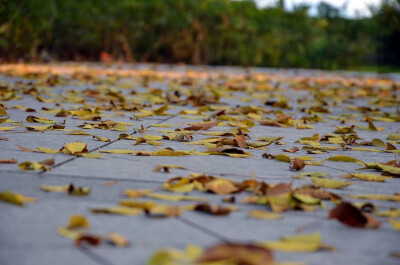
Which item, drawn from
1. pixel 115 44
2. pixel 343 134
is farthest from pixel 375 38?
pixel 343 134

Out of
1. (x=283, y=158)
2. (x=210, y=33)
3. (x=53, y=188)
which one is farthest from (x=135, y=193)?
(x=210, y=33)

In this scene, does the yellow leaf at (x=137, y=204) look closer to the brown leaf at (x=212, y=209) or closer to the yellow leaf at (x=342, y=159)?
the brown leaf at (x=212, y=209)

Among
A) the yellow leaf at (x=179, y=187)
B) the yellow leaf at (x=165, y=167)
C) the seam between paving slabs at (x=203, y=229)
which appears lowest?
the yellow leaf at (x=165, y=167)

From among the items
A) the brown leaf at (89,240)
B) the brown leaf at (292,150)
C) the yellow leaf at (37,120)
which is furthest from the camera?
the yellow leaf at (37,120)

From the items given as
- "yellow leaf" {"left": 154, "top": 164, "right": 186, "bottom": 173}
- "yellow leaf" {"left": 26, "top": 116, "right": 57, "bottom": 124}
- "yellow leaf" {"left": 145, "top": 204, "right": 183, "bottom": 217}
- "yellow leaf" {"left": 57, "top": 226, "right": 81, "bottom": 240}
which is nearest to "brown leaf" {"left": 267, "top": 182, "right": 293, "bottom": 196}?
"yellow leaf" {"left": 145, "top": 204, "right": 183, "bottom": 217}

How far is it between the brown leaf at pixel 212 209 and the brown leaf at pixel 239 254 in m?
0.36

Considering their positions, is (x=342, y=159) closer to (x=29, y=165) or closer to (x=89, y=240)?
(x=29, y=165)

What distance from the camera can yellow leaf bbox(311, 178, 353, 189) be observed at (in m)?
2.17

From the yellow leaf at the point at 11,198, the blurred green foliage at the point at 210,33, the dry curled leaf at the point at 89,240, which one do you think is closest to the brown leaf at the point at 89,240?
the dry curled leaf at the point at 89,240

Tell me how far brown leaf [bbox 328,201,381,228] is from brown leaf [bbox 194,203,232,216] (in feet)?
0.97

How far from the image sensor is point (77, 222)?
153 cm

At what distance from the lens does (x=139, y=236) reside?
1.51 meters

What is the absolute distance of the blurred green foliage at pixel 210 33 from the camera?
14.0m

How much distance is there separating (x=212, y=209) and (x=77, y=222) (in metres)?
0.40
